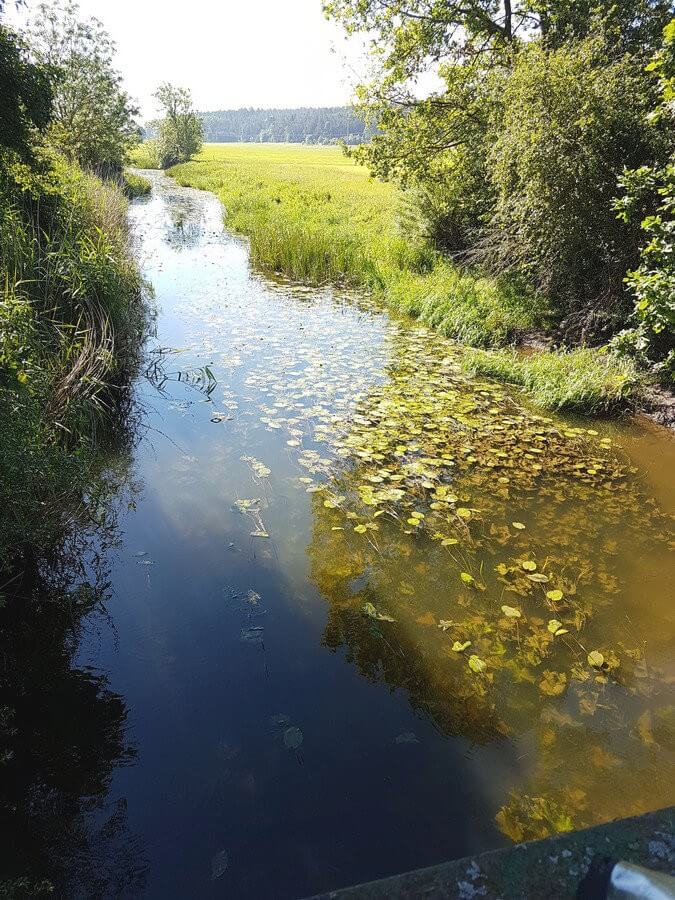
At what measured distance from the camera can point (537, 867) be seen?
89 centimetres

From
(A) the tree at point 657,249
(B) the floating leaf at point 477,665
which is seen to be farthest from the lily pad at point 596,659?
(A) the tree at point 657,249

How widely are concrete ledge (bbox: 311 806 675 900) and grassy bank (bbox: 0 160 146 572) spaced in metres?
3.07

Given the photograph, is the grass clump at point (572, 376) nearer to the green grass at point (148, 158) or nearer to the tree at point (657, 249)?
the tree at point (657, 249)

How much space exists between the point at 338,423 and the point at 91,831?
15.9 feet

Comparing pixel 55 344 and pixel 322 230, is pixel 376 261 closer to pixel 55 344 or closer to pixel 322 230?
pixel 322 230

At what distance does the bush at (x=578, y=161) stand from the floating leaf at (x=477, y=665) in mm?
6809

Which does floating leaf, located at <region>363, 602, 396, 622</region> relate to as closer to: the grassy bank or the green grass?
the grassy bank

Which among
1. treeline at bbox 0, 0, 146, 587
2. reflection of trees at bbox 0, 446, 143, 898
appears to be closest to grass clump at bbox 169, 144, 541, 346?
treeline at bbox 0, 0, 146, 587

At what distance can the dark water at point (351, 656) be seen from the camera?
2.58 m

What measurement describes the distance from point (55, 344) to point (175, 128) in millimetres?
60318

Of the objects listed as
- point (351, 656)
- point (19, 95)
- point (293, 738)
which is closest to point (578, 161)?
point (351, 656)

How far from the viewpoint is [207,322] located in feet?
34.0

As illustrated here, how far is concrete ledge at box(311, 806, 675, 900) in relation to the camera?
0.85 metres

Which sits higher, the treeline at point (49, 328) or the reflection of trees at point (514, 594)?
the treeline at point (49, 328)
